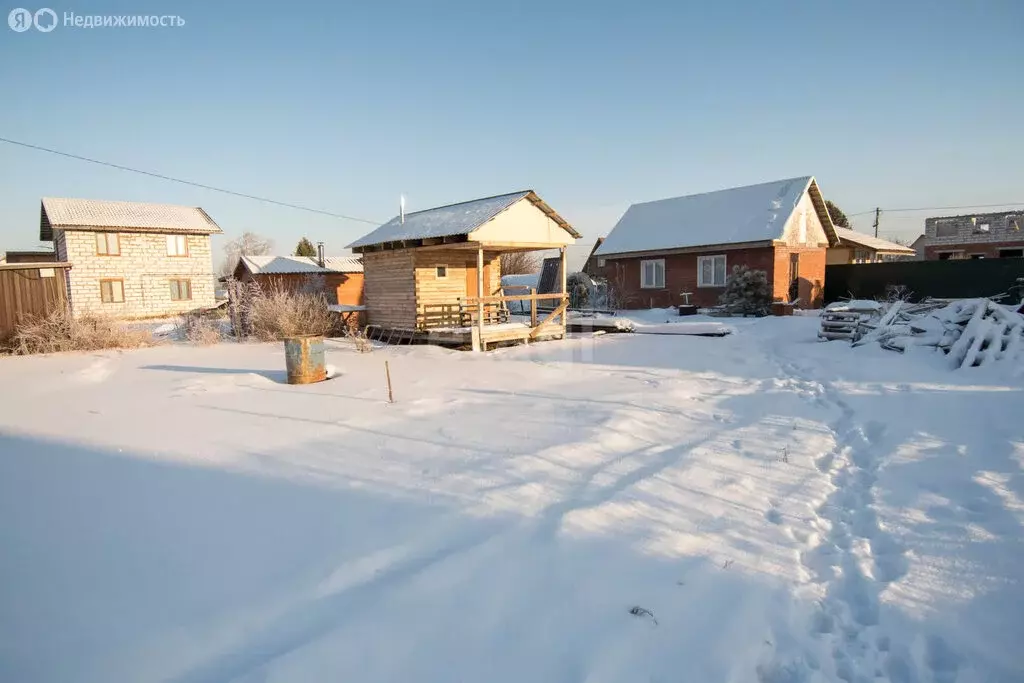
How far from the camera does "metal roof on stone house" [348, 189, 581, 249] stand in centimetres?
1380

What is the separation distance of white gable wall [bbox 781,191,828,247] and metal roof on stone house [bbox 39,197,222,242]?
30.0 meters

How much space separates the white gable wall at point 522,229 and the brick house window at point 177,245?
2479 centimetres

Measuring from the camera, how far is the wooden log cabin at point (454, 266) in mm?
13922

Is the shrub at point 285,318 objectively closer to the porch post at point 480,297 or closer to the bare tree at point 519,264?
the porch post at point 480,297

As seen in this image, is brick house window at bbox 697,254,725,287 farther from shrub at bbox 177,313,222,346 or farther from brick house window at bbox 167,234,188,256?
brick house window at bbox 167,234,188,256

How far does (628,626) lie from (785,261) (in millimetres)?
21586

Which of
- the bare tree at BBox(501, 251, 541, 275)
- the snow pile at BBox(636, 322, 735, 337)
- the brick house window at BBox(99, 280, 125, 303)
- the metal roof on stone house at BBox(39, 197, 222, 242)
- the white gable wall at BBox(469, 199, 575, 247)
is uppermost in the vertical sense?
the metal roof on stone house at BBox(39, 197, 222, 242)

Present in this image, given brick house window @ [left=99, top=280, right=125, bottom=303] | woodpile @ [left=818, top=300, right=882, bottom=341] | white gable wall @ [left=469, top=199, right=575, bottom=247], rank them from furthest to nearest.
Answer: brick house window @ [left=99, top=280, right=125, bottom=303]
white gable wall @ [left=469, top=199, right=575, bottom=247]
woodpile @ [left=818, top=300, right=882, bottom=341]

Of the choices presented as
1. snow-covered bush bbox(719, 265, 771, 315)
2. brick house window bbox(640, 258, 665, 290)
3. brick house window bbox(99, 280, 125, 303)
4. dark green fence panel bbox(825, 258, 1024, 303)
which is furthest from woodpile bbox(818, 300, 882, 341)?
brick house window bbox(99, 280, 125, 303)

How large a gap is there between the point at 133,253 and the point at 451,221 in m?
23.3

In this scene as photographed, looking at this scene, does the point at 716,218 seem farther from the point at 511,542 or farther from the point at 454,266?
the point at 511,542

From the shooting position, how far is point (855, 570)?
354cm

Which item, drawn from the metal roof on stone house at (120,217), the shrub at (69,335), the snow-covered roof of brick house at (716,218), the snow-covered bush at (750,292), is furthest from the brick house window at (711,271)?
the metal roof on stone house at (120,217)

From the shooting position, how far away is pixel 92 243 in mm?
27328
